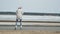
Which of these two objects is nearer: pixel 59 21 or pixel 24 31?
pixel 24 31

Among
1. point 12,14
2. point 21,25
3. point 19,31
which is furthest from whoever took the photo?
point 12,14

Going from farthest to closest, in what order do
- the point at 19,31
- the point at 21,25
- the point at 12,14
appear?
the point at 12,14 < the point at 21,25 < the point at 19,31

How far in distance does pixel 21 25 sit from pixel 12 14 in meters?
0.17

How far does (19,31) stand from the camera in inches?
38.6

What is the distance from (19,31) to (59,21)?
424 mm

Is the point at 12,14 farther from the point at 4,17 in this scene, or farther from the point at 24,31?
the point at 24,31
